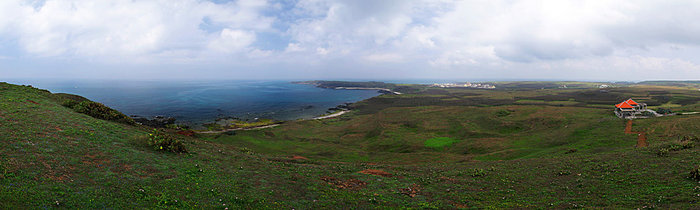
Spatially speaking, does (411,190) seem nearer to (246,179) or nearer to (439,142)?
(246,179)

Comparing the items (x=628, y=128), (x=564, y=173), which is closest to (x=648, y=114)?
(x=628, y=128)

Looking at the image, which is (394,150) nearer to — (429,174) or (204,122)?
(429,174)

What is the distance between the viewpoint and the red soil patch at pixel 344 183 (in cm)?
1722

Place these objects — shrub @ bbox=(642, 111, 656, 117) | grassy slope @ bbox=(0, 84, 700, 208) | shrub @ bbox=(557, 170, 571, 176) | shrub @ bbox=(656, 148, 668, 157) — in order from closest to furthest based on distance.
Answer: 1. grassy slope @ bbox=(0, 84, 700, 208)
2. shrub @ bbox=(557, 170, 571, 176)
3. shrub @ bbox=(656, 148, 668, 157)
4. shrub @ bbox=(642, 111, 656, 117)

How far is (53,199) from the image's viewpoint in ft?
30.8

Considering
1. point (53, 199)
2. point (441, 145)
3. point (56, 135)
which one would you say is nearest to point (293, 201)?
point (53, 199)

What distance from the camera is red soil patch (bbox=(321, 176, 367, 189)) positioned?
17.2m

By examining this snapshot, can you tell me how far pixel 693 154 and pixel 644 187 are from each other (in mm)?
9953

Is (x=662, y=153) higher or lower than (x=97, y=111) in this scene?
lower

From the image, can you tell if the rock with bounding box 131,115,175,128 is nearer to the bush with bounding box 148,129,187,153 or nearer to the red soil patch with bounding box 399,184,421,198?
the bush with bounding box 148,129,187,153

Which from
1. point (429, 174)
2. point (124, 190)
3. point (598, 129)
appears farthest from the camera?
point (598, 129)

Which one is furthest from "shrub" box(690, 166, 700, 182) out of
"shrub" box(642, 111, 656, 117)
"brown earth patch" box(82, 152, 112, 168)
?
"shrub" box(642, 111, 656, 117)

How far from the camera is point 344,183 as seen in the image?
17953 millimetres

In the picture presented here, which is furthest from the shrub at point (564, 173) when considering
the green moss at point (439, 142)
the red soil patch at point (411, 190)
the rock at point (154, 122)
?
the rock at point (154, 122)
